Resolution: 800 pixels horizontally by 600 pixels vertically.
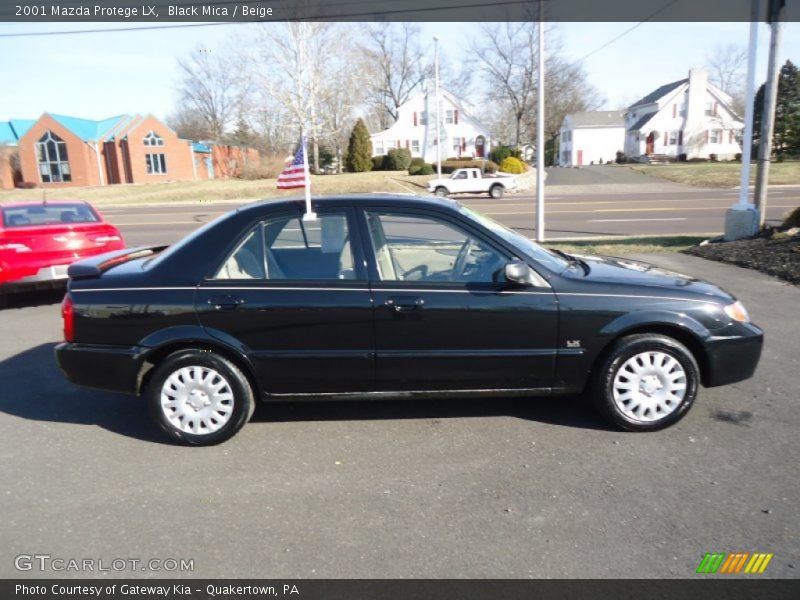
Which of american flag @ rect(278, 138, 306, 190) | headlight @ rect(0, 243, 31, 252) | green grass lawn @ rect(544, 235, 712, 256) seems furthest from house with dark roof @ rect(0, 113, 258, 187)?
american flag @ rect(278, 138, 306, 190)

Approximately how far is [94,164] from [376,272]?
196ft

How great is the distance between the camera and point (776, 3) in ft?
36.0

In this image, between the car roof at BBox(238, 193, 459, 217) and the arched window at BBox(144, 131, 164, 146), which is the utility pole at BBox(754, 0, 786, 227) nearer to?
the car roof at BBox(238, 193, 459, 217)

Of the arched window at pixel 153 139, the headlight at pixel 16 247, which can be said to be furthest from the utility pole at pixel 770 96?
the arched window at pixel 153 139

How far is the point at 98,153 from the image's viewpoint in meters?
55.0

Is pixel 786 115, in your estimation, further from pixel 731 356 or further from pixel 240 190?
pixel 731 356

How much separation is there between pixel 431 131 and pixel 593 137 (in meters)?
26.1

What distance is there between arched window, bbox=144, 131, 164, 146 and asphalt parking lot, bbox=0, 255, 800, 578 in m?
56.5

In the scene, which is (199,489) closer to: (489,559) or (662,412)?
(489,559)

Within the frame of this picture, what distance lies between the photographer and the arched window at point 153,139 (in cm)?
5491

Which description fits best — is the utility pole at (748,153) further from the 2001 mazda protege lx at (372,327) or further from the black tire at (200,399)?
the black tire at (200,399)

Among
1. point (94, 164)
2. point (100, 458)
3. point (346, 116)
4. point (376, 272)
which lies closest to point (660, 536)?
point (376, 272)
